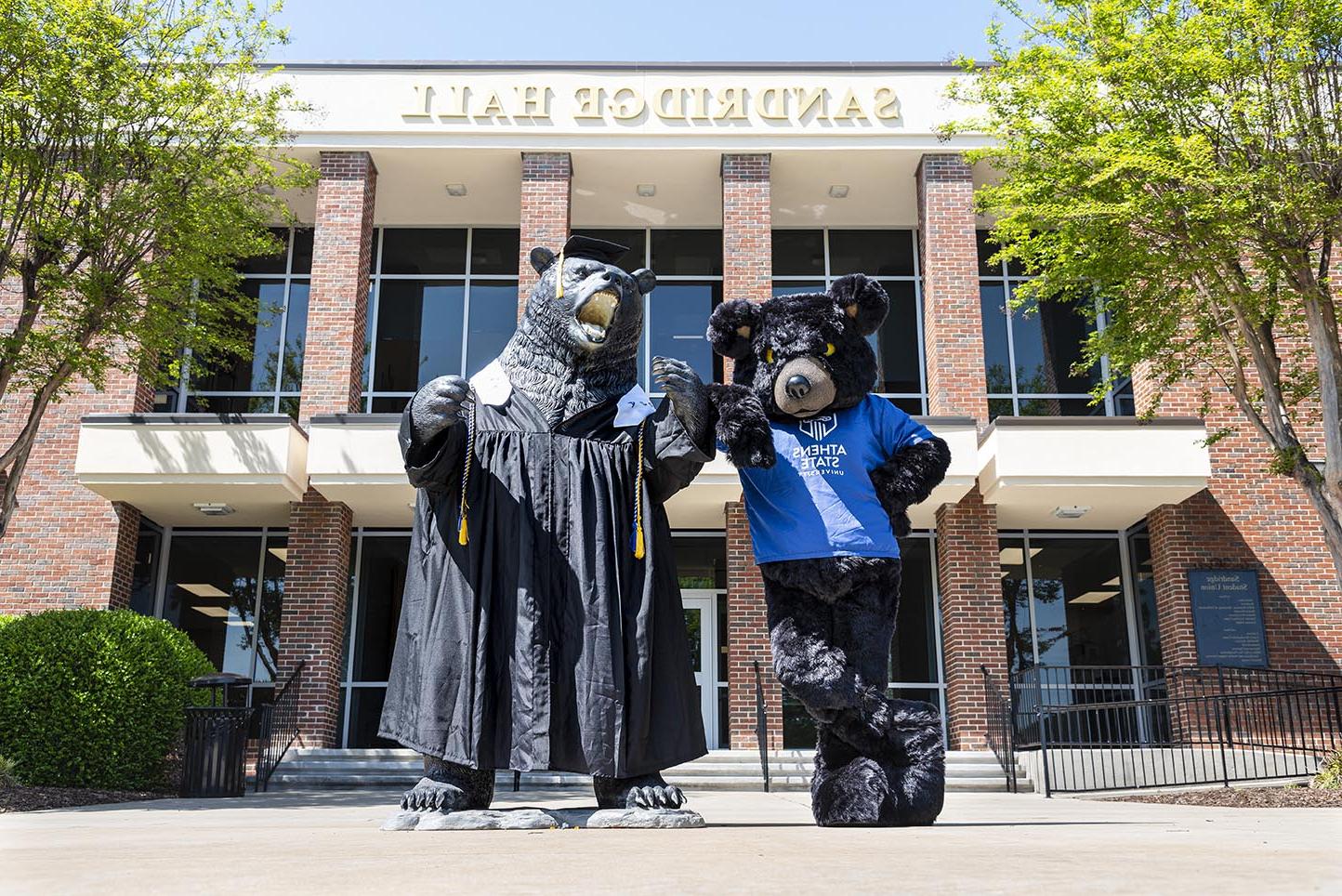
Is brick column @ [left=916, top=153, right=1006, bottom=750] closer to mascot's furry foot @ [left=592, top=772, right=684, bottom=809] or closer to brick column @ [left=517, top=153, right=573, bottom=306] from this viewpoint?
brick column @ [left=517, top=153, right=573, bottom=306]

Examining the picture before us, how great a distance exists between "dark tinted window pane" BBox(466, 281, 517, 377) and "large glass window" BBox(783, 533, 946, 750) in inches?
273

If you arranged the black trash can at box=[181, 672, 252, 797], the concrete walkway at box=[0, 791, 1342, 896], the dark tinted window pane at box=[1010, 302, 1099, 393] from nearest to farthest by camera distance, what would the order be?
the concrete walkway at box=[0, 791, 1342, 896] → the black trash can at box=[181, 672, 252, 797] → the dark tinted window pane at box=[1010, 302, 1099, 393]

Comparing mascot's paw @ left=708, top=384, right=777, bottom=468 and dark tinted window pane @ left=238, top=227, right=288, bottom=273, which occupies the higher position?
dark tinted window pane @ left=238, top=227, right=288, bottom=273

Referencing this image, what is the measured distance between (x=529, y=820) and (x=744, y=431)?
176cm

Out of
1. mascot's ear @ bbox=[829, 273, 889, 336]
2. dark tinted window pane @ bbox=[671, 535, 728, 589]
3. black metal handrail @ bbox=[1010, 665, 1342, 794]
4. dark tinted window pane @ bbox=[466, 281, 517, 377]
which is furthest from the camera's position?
dark tinted window pane @ bbox=[466, 281, 517, 377]

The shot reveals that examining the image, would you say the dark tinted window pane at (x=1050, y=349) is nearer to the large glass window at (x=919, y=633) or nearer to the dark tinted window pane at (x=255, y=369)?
the large glass window at (x=919, y=633)

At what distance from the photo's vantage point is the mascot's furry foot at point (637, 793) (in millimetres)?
3818

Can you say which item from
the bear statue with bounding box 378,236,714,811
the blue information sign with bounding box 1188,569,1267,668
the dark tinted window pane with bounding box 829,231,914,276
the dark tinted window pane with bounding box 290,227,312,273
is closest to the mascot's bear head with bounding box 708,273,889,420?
the bear statue with bounding box 378,236,714,811

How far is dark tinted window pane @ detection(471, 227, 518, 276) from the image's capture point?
1756 centimetres

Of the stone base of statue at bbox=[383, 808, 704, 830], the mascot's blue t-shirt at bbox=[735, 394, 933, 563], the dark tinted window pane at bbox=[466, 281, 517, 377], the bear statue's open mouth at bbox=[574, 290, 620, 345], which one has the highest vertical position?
the dark tinted window pane at bbox=[466, 281, 517, 377]

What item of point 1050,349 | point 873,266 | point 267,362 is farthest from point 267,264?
point 1050,349

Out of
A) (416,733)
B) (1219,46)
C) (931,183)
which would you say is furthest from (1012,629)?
(416,733)

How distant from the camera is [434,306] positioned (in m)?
17.4

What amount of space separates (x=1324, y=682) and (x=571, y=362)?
43.3ft
